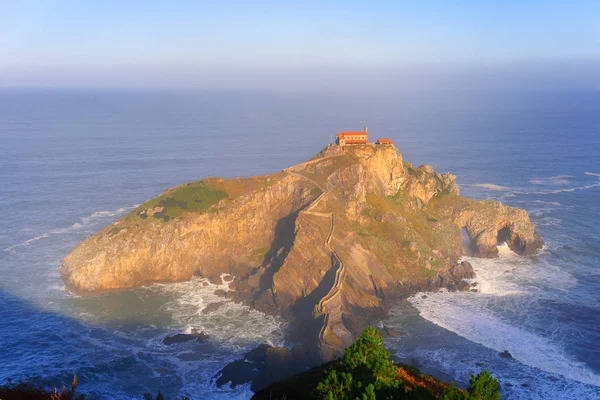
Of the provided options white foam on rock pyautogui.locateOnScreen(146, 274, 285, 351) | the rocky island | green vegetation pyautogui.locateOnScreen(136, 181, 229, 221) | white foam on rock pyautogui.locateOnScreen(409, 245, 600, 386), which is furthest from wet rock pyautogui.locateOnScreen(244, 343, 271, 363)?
green vegetation pyautogui.locateOnScreen(136, 181, 229, 221)

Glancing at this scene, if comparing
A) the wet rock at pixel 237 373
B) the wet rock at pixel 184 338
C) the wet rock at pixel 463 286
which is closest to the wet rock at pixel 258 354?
the wet rock at pixel 237 373

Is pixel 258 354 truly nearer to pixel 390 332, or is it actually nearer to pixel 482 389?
pixel 390 332

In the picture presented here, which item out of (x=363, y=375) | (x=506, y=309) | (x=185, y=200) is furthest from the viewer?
(x=185, y=200)

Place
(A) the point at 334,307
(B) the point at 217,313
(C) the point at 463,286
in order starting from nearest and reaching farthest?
(A) the point at 334,307 → (B) the point at 217,313 → (C) the point at 463,286

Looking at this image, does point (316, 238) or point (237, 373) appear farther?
point (316, 238)

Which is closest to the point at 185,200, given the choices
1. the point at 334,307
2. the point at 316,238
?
the point at 316,238

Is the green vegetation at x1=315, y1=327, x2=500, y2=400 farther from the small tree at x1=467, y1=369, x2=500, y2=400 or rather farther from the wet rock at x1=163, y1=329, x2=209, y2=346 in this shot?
the wet rock at x1=163, y1=329, x2=209, y2=346
